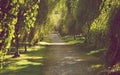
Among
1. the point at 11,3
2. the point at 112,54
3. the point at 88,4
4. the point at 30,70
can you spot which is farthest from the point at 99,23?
the point at 88,4

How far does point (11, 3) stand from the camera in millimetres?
14859

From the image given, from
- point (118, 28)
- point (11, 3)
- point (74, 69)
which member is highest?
point (11, 3)

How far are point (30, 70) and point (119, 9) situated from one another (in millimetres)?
8745


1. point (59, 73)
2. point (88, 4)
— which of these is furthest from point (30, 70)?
point (88, 4)

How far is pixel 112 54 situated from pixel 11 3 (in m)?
9.32

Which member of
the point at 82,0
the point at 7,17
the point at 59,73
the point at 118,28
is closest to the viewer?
the point at 7,17

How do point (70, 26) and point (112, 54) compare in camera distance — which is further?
point (70, 26)

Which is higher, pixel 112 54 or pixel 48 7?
pixel 48 7

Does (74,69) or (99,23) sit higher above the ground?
(99,23)

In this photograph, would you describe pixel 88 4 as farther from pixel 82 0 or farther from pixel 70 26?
pixel 70 26

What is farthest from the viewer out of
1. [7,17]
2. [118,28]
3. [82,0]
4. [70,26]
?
[70,26]

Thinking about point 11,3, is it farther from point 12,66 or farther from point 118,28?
point 12,66

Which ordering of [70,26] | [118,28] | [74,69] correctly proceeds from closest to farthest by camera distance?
1. [118,28]
2. [74,69]
3. [70,26]

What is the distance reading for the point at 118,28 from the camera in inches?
808
